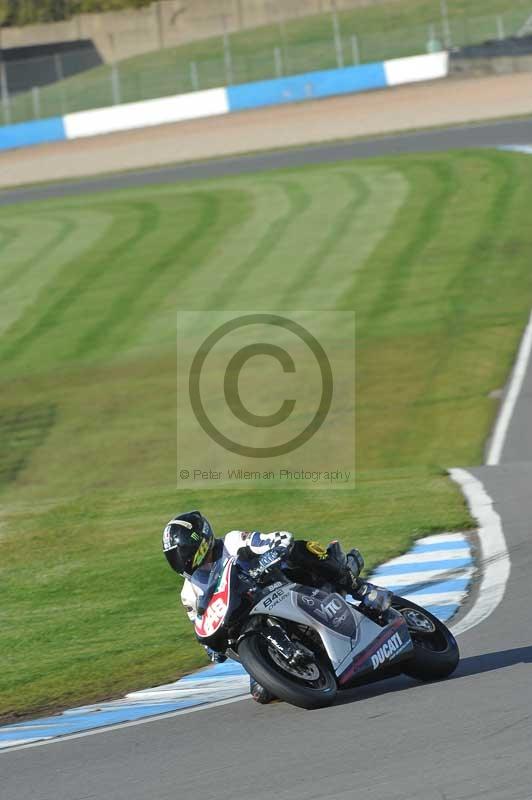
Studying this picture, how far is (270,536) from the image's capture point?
776 cm

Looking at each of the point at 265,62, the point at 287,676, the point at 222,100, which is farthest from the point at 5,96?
the point at 287,676

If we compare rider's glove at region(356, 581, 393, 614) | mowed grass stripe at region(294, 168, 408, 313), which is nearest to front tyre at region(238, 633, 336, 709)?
rider's glove at region(356, 581, 393, 614)

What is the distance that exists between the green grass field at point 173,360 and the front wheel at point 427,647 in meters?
2.20

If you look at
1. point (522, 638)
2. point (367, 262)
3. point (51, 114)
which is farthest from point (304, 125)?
point (522, 638)

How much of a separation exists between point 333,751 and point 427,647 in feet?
5.07

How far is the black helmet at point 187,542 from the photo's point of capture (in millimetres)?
7613

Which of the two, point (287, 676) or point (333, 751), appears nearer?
point (333, 751)

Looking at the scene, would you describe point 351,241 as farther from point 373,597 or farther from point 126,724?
point 126,724

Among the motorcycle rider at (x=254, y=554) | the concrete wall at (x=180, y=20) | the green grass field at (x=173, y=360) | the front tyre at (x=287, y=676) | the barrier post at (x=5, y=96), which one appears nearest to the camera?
the front tyre at (x=287, y=676)

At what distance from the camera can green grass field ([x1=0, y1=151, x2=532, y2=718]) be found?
39.2 ft

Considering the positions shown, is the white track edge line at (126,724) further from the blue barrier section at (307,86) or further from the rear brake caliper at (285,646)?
the blue barrier section at (307,86)

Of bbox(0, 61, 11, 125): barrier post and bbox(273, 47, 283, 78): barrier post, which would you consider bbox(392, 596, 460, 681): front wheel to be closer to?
bbox(273, 47, 283, 78): barrier post

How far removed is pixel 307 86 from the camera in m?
51.7

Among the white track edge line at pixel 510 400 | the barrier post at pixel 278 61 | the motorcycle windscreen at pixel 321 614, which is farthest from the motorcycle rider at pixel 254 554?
the barrier post at pixel 278 61
